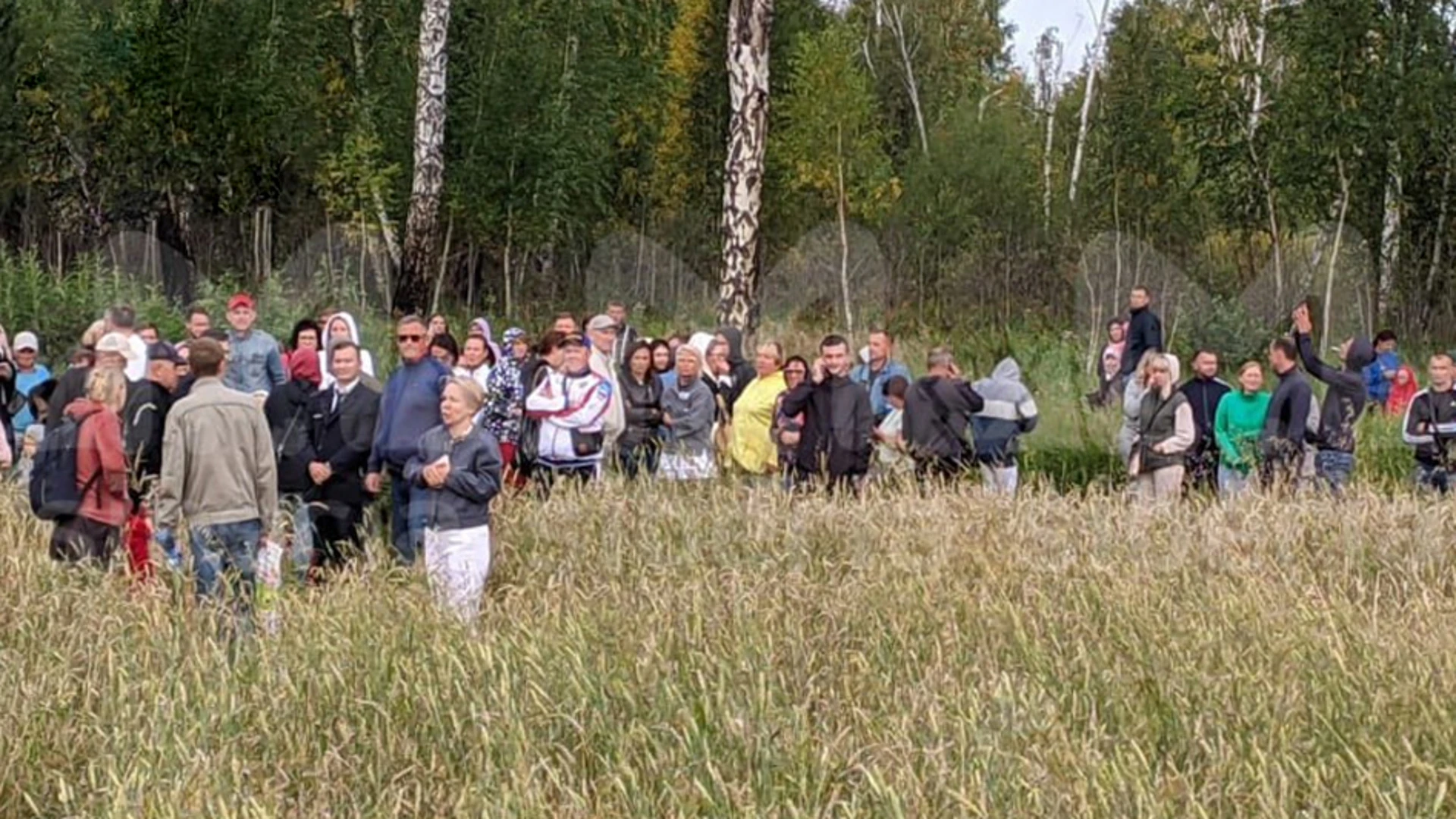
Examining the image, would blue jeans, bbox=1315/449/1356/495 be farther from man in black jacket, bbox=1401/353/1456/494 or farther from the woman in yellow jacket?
the woman in yellow jacket

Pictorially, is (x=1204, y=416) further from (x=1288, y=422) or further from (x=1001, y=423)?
(x=1001, y=423)

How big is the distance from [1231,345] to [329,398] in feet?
53.7

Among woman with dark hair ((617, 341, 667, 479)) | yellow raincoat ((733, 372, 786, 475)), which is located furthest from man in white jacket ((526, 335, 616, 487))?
yellow raincoat ((733, 372, 786, 475))

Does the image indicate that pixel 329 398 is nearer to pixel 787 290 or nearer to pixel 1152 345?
pixel 1152 345

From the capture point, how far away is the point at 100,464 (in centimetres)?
923

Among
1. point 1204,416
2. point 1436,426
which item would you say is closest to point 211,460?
point 1204,416

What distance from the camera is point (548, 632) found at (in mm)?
7340

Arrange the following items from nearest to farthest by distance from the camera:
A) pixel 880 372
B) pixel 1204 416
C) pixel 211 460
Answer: pixel 211 460 < pixel 1204 416 < pixel 880 372

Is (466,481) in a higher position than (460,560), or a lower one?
higher

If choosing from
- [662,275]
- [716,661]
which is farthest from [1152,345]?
[662,275]

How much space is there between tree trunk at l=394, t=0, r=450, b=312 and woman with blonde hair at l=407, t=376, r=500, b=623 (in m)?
11.8

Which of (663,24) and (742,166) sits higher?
(663,24)

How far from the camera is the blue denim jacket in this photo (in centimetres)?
1306

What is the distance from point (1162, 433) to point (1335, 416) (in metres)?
1.24
